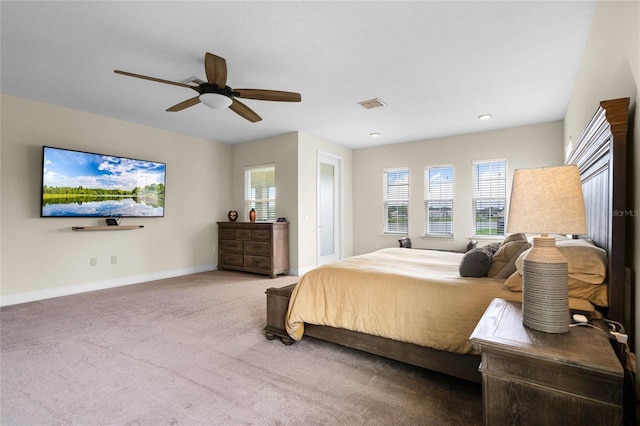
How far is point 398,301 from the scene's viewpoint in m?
2.13

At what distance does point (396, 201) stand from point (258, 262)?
3.10 metres

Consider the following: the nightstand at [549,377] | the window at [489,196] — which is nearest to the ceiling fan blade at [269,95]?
the nightstand at [549,377]

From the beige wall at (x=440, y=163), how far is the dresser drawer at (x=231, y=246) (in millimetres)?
2592

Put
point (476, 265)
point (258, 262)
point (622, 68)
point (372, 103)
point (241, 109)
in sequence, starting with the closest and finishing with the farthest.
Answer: point (622, 68) → point (476, 265) → point (241, 109) → point (372, 103) → point (258, 262)

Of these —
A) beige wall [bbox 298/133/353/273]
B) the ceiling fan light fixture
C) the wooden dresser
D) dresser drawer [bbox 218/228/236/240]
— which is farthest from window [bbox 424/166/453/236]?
the ceiling fan light fixture

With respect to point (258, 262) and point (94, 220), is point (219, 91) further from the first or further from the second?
point (258, 262)

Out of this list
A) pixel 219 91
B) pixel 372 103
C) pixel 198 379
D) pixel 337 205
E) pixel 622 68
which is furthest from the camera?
pixel 337 205

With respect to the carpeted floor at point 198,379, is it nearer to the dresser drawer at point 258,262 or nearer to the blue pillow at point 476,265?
the blue pillow at point 476,265

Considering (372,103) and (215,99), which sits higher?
(372,103)

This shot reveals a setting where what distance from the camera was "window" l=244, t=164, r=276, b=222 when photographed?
242 inches

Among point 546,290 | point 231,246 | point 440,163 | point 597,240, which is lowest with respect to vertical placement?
point 231,246

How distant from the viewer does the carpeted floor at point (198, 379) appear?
171cm

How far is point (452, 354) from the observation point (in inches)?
77.5

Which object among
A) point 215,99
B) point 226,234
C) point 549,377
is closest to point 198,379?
point 549,377
